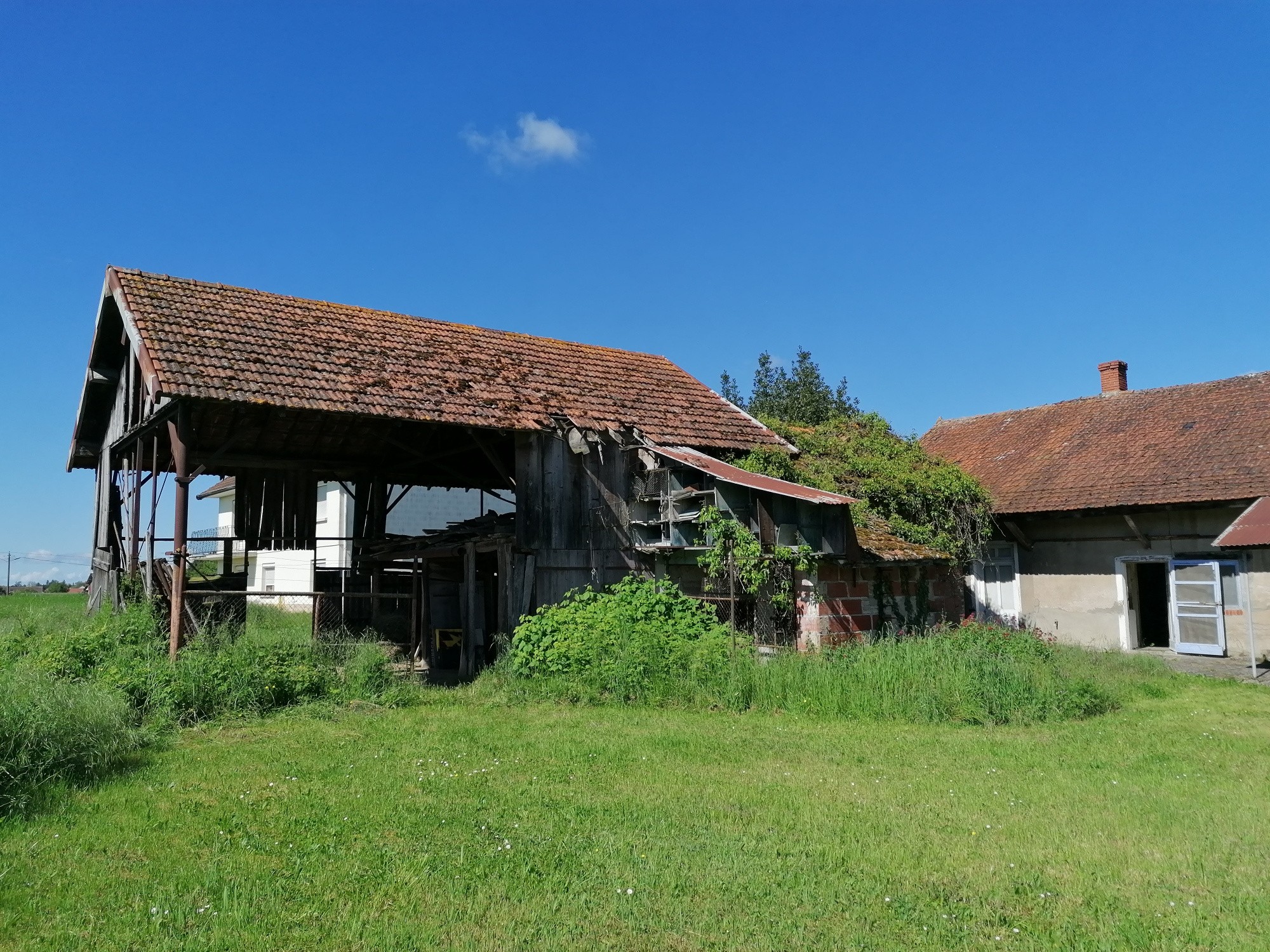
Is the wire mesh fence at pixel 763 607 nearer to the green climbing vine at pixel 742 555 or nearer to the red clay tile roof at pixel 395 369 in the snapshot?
the green climbing vine at pixel 742 555

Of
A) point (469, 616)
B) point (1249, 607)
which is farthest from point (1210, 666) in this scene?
point (469, 616)

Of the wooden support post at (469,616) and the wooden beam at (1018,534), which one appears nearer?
the wooden support post at (469,616)

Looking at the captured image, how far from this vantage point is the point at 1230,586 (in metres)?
15.4

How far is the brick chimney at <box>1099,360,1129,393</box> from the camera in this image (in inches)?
847

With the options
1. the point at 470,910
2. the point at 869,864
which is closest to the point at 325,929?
the point at 470,910

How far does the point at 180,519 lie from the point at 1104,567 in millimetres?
15659

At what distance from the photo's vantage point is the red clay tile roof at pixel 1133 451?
15.8 meters

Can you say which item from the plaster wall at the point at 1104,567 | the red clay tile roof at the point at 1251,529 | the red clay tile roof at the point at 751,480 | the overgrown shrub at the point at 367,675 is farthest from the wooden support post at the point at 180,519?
the plaster wall at the point at 1104,567

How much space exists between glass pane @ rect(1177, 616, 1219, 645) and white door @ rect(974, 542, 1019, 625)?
2968mm

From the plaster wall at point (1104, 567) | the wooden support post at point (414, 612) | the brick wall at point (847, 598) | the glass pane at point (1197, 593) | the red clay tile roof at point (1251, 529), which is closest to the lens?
the red clay tile roof at point (1251, 529)

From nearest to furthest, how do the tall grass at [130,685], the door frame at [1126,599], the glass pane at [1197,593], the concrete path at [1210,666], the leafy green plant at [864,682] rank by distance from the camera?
the tall grass at [130,685]
the leafy green plant at [864,682]
the concrete path at [1210,666]
the glass pane at [1197,593]
the door frame at [1126,599]

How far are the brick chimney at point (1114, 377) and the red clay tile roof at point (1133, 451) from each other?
2.83 ft

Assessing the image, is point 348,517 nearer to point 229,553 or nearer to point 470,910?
point 229,553

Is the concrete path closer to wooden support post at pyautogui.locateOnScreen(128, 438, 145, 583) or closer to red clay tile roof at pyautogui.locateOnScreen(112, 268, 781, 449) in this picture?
red clay tile roof at pyautogui.locateOnScreen(112, 268, 781, 449)
